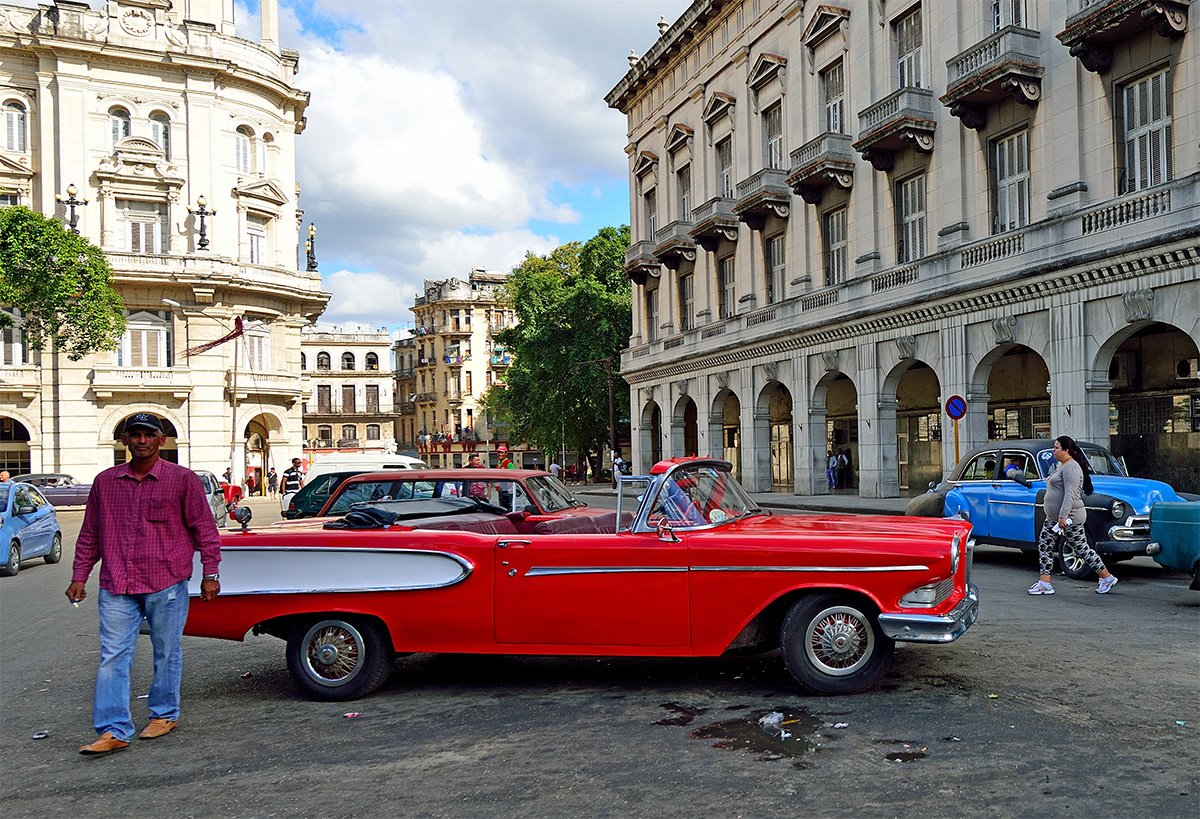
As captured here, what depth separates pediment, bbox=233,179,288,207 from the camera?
47.2 metres

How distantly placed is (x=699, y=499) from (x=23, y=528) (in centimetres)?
1430

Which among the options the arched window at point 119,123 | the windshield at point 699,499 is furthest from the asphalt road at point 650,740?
the arched window at point 119,123

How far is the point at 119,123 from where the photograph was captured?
4531 cm

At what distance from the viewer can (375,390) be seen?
98.1m

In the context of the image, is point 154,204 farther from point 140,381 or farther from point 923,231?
point 923,231

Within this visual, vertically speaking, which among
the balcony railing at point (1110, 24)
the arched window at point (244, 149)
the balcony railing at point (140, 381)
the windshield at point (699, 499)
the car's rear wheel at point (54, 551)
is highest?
the arched window at point (244, 149)

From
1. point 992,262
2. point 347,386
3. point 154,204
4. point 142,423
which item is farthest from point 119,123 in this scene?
point 347,386

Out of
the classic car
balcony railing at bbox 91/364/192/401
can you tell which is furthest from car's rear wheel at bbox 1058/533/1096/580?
balcony railing at bbox 91/364/192/401

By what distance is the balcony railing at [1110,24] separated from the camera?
18.8 metres

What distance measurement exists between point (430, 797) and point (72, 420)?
44794 mm

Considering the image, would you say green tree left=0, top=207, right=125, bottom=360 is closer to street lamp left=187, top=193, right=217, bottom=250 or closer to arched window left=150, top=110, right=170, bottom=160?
street lamp left=187, top=193, right=217, bottom=250

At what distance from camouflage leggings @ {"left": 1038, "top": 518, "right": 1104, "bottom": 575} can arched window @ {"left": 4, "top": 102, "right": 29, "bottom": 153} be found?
46758 millimetres

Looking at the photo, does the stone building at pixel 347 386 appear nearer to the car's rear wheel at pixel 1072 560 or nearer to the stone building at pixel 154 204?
the stone building at pixel 154 204

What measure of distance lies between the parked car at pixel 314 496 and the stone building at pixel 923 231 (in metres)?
15.3
